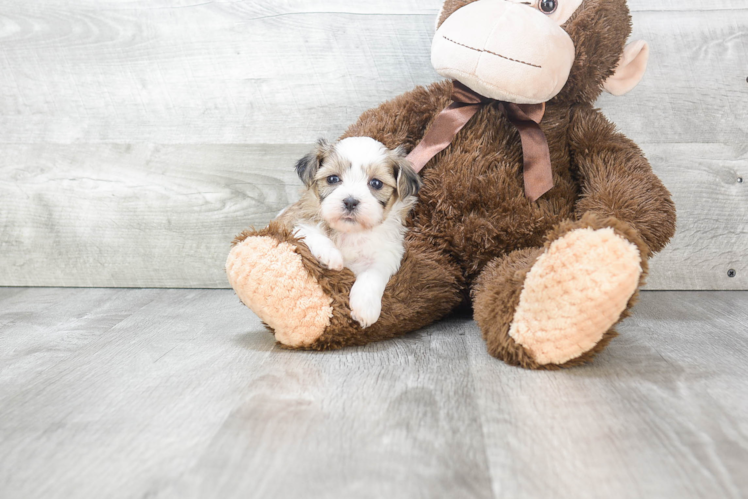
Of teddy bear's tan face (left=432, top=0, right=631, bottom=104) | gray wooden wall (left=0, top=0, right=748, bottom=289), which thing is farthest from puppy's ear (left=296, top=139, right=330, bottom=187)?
gray wooden wall (left=0, top=0, right=748, bottom=289)

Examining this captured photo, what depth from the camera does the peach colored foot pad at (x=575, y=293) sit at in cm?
115

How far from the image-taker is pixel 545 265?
47.9 inches

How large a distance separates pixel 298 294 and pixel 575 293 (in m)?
0.58

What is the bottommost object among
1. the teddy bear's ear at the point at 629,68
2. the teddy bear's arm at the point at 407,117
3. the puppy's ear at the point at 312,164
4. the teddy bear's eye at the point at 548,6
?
the puppy's ear at the point at 312,164

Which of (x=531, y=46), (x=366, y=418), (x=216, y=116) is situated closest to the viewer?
(x=366, y=418)

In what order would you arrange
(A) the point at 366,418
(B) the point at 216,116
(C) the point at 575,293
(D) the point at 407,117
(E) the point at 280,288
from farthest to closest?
(B) the point at 216,116 → (D) the point at 407,117 → (E) the point at 280,288 → (C) the point at 575,293 → (A) the point at 366,418

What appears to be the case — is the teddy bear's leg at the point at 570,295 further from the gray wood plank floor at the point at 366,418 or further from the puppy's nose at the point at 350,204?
the puppy's nose at the point at 350,204

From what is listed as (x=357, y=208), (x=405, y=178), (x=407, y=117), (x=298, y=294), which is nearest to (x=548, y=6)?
(x=407, y=117)

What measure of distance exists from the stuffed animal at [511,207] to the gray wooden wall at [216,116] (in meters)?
0.41

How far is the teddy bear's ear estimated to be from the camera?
158 centimetres

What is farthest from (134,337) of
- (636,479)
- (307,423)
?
(636,479)

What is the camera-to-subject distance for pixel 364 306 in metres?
1.35

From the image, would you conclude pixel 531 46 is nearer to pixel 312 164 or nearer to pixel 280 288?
pixel 312 164

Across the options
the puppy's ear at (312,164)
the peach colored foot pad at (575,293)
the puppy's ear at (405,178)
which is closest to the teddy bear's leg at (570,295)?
the peach colored foot pad at (575,293)
